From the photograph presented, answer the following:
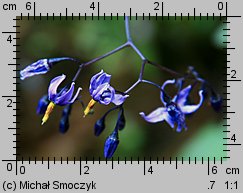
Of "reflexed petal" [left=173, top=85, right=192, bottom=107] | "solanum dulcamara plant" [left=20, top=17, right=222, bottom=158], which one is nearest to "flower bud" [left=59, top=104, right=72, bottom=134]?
"solanum dulcamara plant" [left=20, top=17, right=222, bottom=158]

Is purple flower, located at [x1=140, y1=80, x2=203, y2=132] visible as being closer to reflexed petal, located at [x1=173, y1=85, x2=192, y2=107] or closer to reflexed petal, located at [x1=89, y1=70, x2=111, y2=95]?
reflexed petal, located at [x1=173, y1=85, x2=192, y2=107]

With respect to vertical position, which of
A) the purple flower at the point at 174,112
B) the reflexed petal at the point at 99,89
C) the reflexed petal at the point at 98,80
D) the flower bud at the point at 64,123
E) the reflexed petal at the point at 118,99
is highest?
the reflexed petal at the point at 98,80

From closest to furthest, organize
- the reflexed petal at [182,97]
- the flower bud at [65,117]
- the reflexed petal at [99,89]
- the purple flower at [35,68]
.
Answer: the reflexed petal at [99,89], the purple flower at [35,68], the flower bud at [65,117], the reflexed petal at [182,97]

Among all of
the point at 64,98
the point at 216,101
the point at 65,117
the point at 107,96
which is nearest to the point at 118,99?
the point at 107,96

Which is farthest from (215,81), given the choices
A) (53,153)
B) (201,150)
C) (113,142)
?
(113,142)

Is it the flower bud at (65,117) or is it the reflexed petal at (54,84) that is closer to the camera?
the reflexed petal at (54,84)

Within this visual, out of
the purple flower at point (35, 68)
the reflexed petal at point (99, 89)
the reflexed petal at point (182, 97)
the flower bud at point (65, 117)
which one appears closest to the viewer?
the reflexed petal at point (99, 89)

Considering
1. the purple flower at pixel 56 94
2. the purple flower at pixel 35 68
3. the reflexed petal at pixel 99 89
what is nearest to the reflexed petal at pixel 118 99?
the reflexed petal at pixel 99 89

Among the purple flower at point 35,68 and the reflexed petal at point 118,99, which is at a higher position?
the purple flower at point 35,68

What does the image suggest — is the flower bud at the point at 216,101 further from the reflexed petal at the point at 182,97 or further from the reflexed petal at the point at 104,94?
the reflexed petal at the point at 104,94

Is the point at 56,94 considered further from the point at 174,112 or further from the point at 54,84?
the point at 174,112
